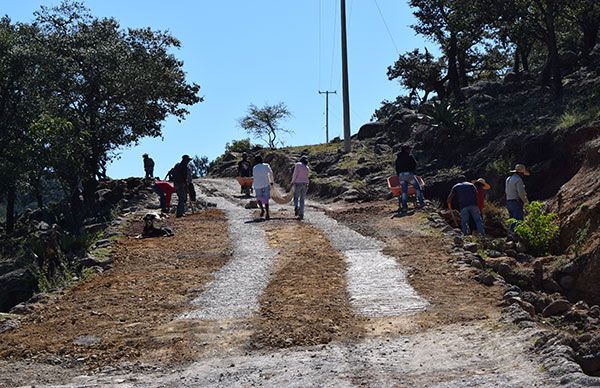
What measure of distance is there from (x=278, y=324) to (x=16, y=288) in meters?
6.78

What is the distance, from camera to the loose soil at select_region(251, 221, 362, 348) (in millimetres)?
9555

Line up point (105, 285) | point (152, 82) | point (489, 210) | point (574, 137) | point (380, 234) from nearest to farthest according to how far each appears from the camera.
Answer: point (105, 285) → point (380, 234) → point (489, 210) → point (574, 137) → point (152, 82)

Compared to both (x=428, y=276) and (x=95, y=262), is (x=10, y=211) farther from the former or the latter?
(x=428, y=276)

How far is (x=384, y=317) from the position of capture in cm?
1025

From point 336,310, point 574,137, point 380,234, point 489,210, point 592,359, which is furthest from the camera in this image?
point 574,137

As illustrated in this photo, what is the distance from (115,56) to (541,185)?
16.2 meters

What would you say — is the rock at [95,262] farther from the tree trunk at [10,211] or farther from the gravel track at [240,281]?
the tree trunk at [10,211]

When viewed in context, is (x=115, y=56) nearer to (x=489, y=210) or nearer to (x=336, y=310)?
(x=489, y=210)

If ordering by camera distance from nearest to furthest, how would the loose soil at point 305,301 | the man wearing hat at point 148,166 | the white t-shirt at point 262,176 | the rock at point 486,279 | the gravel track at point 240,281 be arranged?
1. the loose soil at point 305,301
2. the gravel track at point 240,281
3. the rock at point 486,279
4. the white t-shirt at point 262,176
5. the man wearing hat at point 148,166

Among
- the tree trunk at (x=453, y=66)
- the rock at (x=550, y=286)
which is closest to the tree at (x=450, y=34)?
the tree trunk at (x=453, y=66)

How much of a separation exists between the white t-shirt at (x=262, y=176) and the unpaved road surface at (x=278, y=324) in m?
4.49

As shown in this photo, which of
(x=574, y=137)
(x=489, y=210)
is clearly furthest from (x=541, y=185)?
(x=489, y=210)

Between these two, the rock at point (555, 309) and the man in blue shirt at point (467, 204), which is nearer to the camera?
the rock at point (555, 309)

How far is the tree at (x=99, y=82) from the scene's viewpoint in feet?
104
